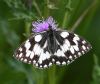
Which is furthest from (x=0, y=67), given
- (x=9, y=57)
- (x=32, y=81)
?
(x=32, y=81)

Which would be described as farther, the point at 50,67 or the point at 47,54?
the point at 50,67

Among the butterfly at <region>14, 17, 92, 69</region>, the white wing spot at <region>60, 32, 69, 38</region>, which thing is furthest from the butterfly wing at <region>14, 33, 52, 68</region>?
the white wing spot at <region>60, 32, 69, 38</region>

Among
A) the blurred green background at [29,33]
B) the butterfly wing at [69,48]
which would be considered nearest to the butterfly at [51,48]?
the butterfly wing at [69,48]

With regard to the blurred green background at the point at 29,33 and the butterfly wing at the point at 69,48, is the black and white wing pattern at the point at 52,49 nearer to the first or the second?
the butterfly wing at the point at 69,48

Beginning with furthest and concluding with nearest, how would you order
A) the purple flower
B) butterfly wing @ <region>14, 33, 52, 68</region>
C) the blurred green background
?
the blurred green background → the purple flower → butterfly wing @ <region>14, 33, 52, 68</region>

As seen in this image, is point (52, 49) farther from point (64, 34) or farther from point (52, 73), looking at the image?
point (52, 73)

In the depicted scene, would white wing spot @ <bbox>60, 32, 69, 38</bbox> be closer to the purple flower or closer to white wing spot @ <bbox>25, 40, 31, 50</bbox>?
the purple flower

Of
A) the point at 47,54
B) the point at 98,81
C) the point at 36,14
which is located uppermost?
the point at 36,14

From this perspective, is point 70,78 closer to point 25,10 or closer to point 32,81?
point 32,81
